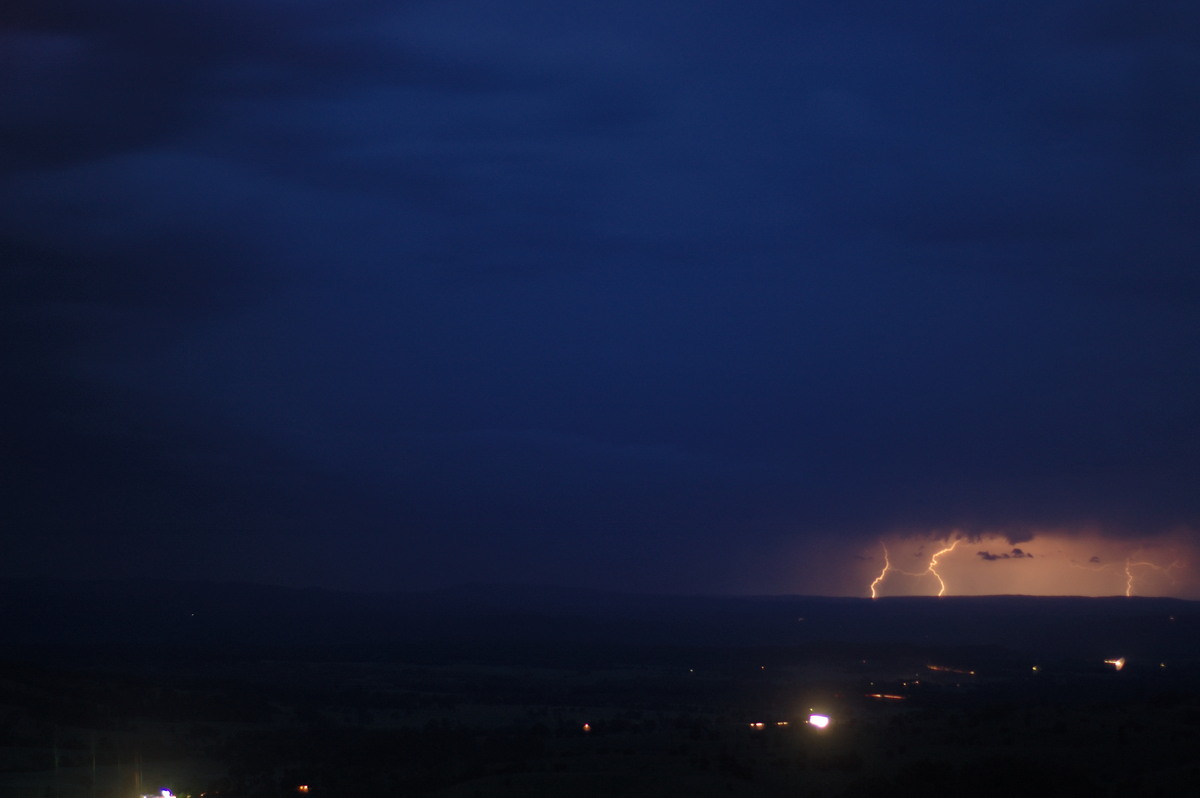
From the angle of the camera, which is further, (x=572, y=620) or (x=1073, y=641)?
(x=572, y=620)

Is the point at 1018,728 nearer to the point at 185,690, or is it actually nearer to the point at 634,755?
the point at 634,755

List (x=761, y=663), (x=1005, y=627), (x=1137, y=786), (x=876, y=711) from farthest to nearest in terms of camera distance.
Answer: (x=1005, y=627)
(x=761, y=663)
(x=876, y=711)
(x=1137, y=786)

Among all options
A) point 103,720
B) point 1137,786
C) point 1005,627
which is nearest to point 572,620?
point 1005,627

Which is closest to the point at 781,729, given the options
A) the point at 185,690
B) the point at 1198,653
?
the point at 185,690

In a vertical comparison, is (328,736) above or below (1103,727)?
below

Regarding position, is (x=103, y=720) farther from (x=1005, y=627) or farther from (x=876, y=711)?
(x=1005, y=627)

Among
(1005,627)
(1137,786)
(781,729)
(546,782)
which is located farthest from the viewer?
(1005,627)
